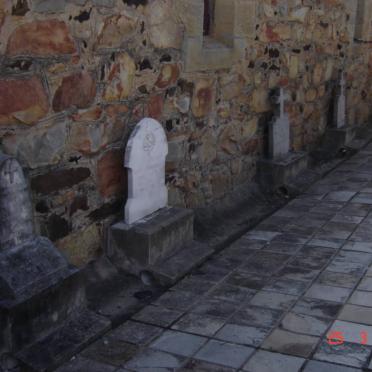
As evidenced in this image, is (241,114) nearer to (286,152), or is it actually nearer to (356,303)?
(286,152)

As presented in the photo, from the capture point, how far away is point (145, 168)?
167 inches

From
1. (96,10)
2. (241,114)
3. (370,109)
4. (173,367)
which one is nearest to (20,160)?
(96,10)

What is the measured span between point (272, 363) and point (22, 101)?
1952 millimetres

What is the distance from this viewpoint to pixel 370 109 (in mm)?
10234

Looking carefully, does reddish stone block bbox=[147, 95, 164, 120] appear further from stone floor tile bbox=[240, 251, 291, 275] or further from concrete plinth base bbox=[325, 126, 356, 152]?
concrete plinth base bbox=[325, 126, 356, 152]

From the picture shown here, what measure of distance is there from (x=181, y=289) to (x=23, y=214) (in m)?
1.35

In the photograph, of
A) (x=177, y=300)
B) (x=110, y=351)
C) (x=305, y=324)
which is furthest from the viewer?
(x=177, y=300)

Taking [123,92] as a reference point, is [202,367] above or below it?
below

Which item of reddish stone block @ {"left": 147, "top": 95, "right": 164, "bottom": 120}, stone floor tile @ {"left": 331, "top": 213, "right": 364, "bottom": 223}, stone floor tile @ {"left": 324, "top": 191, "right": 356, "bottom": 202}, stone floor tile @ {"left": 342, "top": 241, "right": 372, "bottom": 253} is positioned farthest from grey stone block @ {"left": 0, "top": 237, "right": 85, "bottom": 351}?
stone floor tile @ {"left": 324, "top": 191, "right": 356, "bottom": 202}

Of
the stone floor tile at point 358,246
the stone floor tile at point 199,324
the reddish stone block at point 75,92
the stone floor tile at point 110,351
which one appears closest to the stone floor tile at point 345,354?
the stone floor tile at point 199,324

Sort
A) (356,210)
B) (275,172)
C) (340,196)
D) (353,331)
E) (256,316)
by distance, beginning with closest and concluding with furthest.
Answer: (353,331)
(256,316)
(356,210)
(340,196)
(275,172)

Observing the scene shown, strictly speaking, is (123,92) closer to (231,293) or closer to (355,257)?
(231,293)

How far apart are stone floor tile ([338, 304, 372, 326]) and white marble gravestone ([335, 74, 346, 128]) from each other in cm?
507
